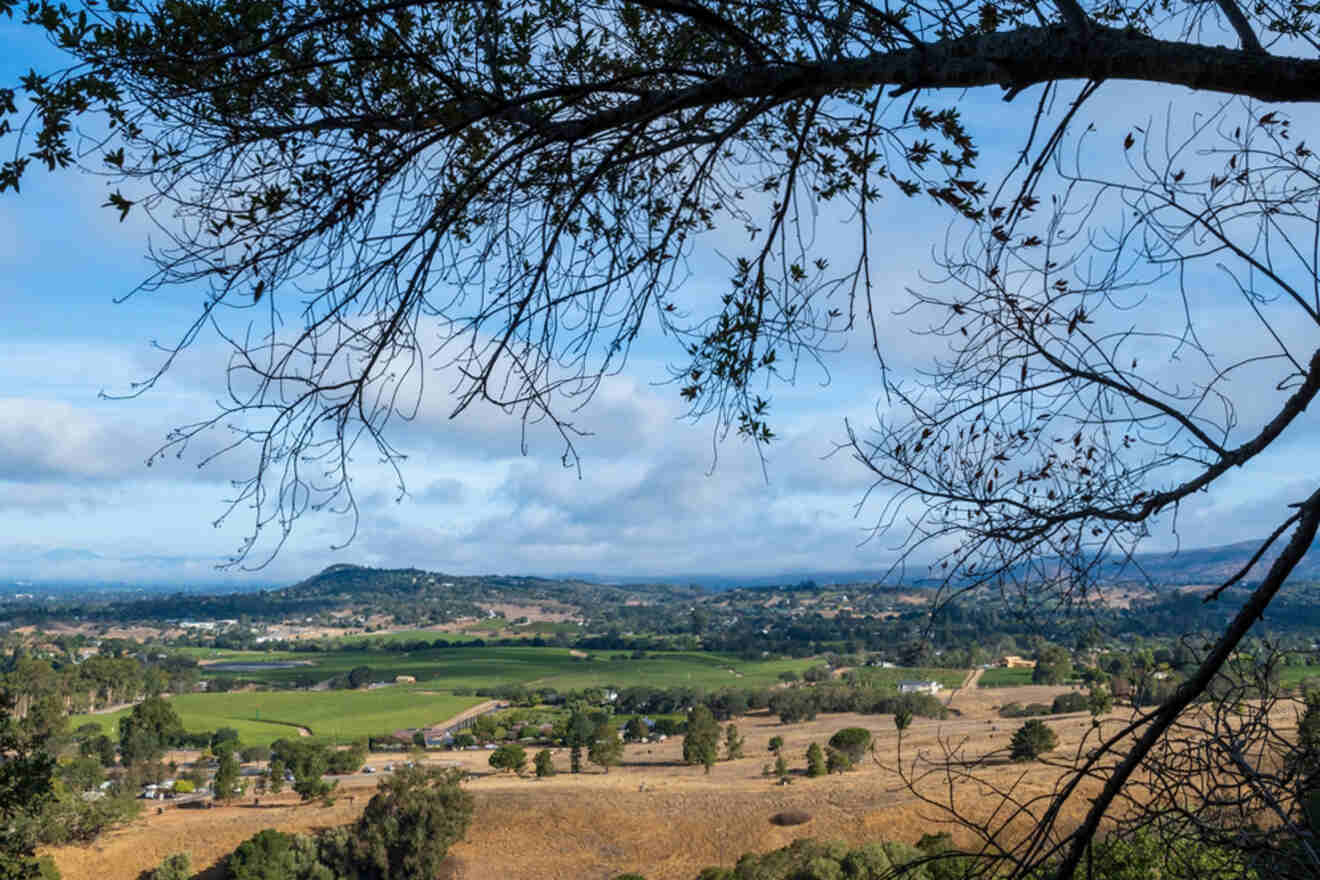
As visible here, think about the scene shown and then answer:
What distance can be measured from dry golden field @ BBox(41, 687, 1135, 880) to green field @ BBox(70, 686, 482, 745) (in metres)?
14.4

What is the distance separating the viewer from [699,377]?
321cm

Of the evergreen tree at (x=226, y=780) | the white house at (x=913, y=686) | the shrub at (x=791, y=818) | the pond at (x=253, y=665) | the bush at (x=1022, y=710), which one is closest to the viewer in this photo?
the shrub at (x=791, y=818)

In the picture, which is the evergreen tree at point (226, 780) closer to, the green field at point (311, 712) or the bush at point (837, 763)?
the green field at point (311, 712)

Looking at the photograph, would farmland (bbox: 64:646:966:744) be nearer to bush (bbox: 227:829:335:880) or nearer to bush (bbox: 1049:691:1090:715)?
bush (bbox: 1049:691:1090:715)

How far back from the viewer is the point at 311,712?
5125cm

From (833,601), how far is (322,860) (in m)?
79.7

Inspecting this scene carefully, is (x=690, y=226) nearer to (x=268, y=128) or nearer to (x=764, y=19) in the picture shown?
(x=764, y=19)

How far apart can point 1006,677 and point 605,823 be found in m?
32.9

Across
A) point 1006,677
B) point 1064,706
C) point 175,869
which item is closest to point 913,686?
point 1006,677

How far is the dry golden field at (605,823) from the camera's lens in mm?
23219

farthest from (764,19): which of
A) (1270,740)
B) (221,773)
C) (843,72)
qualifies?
(221,773)

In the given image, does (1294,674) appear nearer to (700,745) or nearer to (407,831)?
(407,831)

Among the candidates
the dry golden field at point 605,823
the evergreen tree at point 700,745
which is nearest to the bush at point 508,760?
the dry golden field at point 605,823

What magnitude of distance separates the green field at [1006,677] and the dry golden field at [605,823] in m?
18.4
